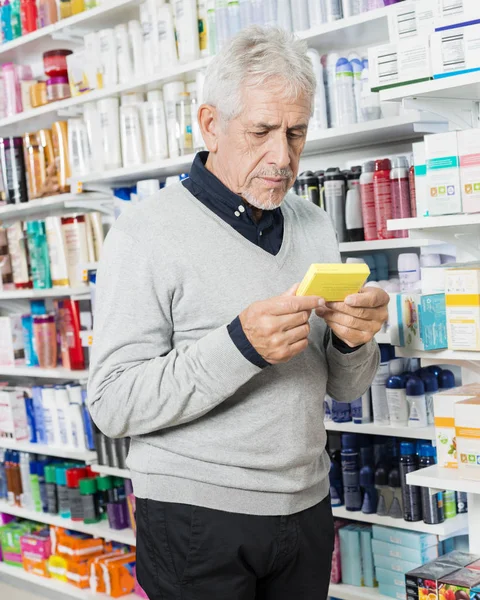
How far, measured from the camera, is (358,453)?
310 cm

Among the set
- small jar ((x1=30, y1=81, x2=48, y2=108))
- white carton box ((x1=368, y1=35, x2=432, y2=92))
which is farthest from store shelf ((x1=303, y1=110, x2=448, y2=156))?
small jar ((x1=30, y1=81, x2=48, y2=108))

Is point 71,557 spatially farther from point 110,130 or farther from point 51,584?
point 110,130

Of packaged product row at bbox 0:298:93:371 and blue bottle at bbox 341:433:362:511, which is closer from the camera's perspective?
blue bottle at bbox 341:433:362:511

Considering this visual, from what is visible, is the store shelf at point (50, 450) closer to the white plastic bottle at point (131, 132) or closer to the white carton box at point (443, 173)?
the white plastic bottle at point (131, 132)

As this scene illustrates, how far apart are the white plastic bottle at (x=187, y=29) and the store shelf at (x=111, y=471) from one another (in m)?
1.78

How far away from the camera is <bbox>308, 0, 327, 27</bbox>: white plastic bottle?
9.75ft

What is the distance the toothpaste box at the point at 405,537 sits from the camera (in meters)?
2.89

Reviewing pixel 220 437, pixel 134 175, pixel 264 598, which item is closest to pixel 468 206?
pixel 220 437

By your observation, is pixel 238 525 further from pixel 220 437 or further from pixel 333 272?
pixel 333 272

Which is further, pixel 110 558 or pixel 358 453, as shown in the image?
pixel 110 558

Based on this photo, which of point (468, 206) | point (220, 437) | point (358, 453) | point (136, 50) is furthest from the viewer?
point (136, 50)

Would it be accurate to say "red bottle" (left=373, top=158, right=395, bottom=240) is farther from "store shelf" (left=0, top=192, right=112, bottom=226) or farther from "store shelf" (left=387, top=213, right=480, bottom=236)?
"store shelf" (left=0, top=192, right=112, bottom=226)

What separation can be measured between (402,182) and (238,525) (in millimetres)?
1394

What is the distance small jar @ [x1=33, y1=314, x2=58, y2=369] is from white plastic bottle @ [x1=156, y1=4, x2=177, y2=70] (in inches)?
56.0
